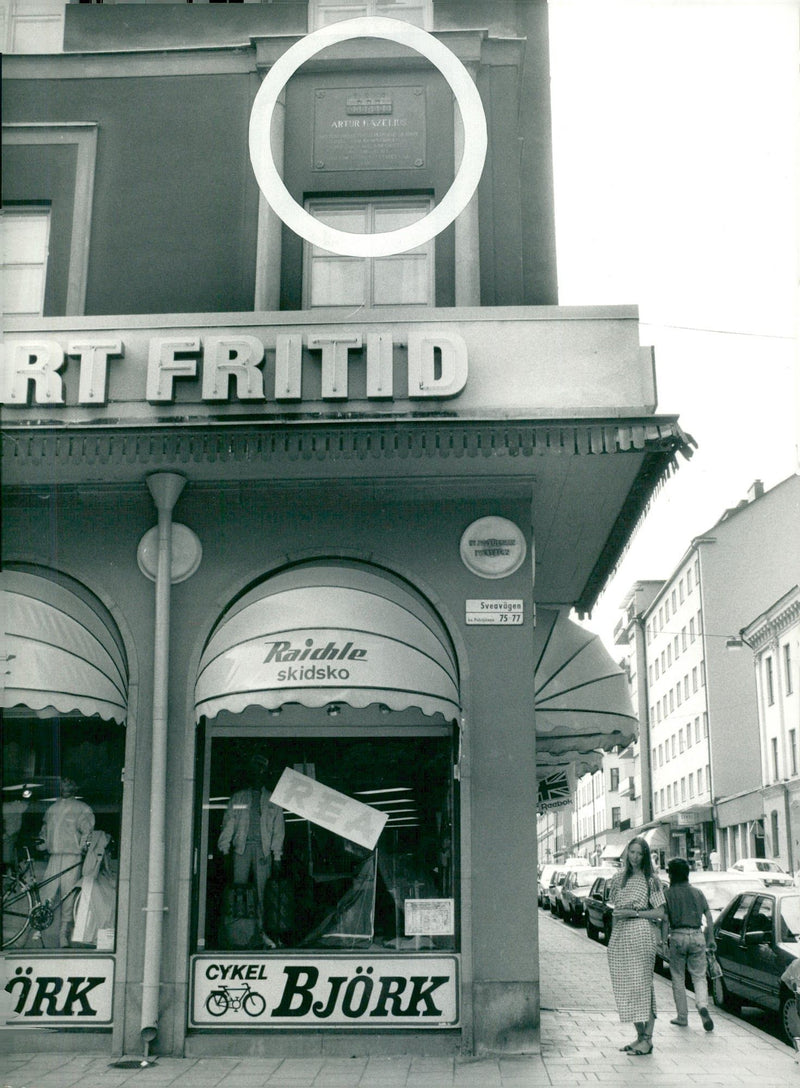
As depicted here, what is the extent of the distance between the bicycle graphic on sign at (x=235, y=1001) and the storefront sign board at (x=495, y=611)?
11.8 ft

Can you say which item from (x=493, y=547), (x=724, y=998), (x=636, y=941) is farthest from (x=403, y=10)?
(x=724, y=998)

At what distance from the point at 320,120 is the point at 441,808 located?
6.70m

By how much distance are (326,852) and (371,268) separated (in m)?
5.46

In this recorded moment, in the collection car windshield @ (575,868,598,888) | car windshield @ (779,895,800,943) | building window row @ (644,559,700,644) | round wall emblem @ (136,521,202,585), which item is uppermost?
building window row @ (644,559,700,644)

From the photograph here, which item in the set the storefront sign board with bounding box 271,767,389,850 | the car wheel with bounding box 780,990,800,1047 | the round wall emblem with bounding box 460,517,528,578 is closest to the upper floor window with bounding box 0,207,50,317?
the round wall emblem with bounding box 460,517,528,578

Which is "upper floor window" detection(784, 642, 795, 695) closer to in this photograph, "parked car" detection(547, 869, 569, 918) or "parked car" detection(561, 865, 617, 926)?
"parked car" detection(547, 869, 569, 918)

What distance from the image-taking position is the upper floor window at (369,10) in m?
11.7

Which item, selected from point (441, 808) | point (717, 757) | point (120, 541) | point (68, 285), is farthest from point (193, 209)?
point (717, 757)

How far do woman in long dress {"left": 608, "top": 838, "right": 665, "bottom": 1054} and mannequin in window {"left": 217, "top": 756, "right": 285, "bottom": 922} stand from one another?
3024 mm

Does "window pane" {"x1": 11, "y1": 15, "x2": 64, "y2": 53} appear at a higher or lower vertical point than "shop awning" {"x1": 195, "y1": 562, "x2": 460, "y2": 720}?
higher

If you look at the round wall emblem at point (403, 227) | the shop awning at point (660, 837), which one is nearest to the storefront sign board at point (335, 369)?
the round wall emblem at point (403, 227)

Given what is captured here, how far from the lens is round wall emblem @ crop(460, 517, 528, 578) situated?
1056cm

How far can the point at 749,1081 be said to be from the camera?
28.9 feet

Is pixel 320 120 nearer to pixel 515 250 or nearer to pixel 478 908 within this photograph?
pixel 515 250
